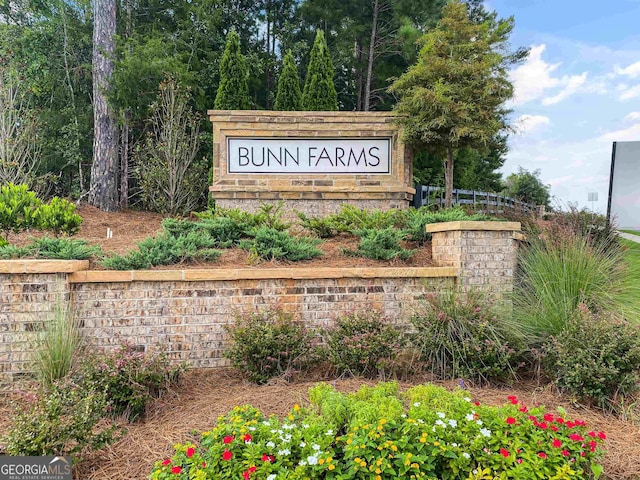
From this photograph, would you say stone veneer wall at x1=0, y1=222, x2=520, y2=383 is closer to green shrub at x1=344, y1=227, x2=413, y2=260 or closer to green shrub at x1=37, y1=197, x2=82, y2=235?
green shrub at x1=344, y1=227, x2=413, y2=260

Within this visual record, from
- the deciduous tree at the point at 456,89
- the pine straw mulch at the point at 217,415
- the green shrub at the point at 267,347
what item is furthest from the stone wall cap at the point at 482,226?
the deciduous tree at the point at 456,89

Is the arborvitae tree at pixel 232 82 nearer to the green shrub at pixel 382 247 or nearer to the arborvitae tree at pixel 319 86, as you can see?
the arborvitae tree at pixel 319 86

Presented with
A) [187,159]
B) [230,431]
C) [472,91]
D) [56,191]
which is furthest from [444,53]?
[56,191]

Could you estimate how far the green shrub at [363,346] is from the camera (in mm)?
3812

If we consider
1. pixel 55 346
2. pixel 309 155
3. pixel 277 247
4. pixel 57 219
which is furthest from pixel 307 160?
pixel 55 346

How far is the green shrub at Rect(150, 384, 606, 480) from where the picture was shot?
2146 mm

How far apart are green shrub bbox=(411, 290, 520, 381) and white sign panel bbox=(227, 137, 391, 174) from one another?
12.3 ft

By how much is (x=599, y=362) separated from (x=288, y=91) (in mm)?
8969

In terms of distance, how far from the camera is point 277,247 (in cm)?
485

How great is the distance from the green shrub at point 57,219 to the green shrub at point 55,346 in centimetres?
201

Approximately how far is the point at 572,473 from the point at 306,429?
51.8 inches

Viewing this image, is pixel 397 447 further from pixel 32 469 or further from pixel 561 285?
pixel 561 285

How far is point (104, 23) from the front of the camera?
32.0 ft

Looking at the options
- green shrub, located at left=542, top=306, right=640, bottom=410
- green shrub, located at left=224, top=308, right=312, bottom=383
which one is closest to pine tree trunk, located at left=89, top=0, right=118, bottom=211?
green shrub, located at left=224, top=308, right=312, bottom=383
